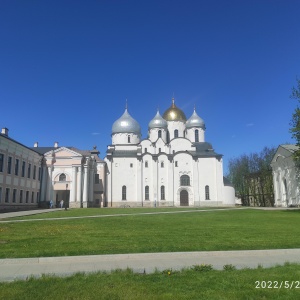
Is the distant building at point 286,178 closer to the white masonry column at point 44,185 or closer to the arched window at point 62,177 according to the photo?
the arched window at point 62,177

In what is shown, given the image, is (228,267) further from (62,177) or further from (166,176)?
(166,176)

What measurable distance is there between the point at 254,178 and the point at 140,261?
65.4 m

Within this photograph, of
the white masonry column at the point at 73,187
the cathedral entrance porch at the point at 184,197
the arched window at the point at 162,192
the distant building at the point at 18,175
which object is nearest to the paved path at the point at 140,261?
the distant building at the point at 18,175

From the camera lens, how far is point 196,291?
5.93 m

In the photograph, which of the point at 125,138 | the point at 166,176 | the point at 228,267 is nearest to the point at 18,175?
the point at 125,138

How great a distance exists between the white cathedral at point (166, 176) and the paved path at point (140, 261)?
162 ft

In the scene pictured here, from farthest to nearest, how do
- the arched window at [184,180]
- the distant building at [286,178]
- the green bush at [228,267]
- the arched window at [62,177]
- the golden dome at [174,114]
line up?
the golden dome at [174,114] → the arched window at [184,180] → the arched window at [62,177] → the distant building at [286,178] → the green bush at [228,267]

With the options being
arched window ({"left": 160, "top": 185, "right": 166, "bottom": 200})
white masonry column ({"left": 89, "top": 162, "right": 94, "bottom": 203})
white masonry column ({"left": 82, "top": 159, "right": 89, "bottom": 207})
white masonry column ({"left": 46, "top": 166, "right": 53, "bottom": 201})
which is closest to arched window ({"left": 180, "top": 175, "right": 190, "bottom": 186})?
arched window ({"left": 160, "top": 185, "right": 166, "bottom": 200})

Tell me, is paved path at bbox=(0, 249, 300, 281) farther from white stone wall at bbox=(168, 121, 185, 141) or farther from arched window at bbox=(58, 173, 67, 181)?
white stone wall at bbox=(168, 121, 185, 141)

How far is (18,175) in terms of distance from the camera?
41.5 meters

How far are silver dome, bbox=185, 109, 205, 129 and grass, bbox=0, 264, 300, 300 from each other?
201ft

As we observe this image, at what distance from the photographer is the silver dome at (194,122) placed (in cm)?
6794

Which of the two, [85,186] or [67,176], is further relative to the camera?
[85,186]

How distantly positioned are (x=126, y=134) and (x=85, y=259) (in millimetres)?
56548
